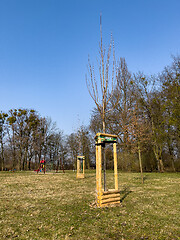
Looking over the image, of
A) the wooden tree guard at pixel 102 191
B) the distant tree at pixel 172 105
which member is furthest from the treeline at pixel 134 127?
the wooden tree guard at pixel 102 191

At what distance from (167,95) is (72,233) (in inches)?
898

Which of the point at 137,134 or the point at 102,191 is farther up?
the point at 137,134

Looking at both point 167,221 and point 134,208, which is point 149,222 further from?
point 134,208

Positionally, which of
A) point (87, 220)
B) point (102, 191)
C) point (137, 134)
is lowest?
point (87, 220)

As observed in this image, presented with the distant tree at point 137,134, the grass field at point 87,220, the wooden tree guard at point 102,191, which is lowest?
the grass field at point 87,220

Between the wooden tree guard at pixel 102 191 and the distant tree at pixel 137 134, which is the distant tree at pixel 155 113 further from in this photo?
the wooden tree guard at pixel 102 191

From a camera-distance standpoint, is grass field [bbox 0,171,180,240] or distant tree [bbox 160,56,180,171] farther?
distant tree [bbox 160,56,180,171]

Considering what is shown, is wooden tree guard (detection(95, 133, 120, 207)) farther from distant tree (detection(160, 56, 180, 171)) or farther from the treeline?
distant tree (detection(160, 56, 180, 171))

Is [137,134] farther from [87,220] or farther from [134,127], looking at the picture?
[87,220]

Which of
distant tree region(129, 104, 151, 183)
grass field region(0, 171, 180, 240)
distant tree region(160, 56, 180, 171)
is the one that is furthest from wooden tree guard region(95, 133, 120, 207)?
distant tree region(160, 56, 180, 171)

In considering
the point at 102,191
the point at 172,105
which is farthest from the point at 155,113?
the point at 102,191

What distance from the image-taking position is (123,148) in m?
26.5

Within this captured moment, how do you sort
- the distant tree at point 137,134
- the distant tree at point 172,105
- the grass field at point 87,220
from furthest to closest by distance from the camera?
the distant tree at point 172,105
the distant tree at point 137,134
the grass field at point 87,220

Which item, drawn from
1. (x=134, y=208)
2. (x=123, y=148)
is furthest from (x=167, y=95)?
(x=134, y=208)
